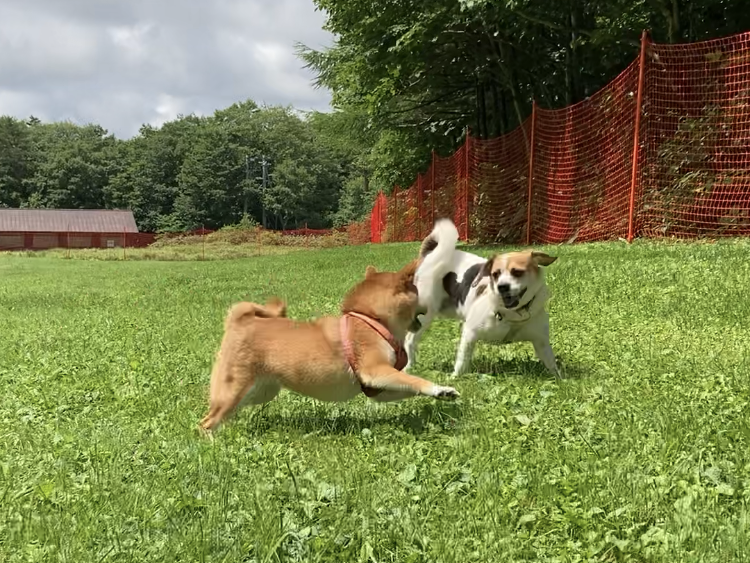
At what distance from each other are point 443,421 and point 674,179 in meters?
9.11

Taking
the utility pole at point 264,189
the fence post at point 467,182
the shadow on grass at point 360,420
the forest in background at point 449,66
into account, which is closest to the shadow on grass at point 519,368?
the shadow on grass at point 360,420

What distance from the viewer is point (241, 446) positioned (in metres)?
3.31

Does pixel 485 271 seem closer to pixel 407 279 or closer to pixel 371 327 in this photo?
pixel 407 279

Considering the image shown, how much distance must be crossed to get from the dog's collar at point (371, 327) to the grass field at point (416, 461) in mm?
355

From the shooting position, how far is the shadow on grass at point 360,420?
3.56 meters

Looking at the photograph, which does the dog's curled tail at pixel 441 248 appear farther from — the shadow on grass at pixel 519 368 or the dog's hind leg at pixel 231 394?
the dog's hind leg at pixel 231 394

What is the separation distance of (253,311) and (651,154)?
31.1ft

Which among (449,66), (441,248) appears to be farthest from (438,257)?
(449,66)

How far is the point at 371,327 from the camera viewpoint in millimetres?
3715

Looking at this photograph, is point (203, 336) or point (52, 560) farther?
point (203, 336)

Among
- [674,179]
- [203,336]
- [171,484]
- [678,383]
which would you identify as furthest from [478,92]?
[171,484]

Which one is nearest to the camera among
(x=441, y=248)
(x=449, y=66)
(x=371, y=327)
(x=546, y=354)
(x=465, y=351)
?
(x=371, y=327)

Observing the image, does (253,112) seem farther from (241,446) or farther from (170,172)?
(241,446)

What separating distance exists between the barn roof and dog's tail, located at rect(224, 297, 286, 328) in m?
73.1
